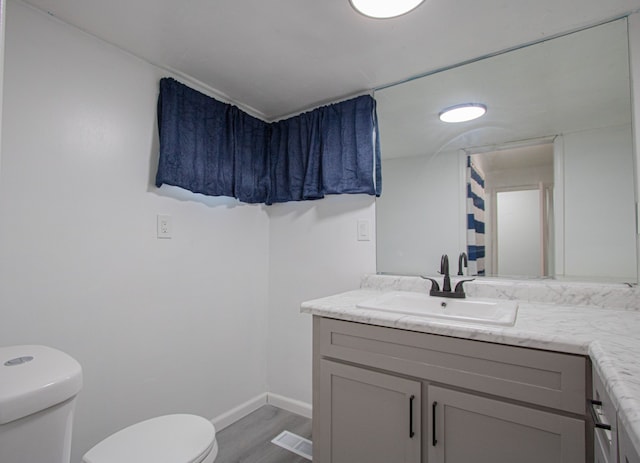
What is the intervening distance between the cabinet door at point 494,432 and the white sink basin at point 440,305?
31 centimetres

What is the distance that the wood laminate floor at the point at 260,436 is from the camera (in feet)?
5.82

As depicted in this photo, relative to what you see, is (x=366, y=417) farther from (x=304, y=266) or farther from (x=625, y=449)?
(x=304, y=266)

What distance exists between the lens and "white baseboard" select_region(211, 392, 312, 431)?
6.79 ft

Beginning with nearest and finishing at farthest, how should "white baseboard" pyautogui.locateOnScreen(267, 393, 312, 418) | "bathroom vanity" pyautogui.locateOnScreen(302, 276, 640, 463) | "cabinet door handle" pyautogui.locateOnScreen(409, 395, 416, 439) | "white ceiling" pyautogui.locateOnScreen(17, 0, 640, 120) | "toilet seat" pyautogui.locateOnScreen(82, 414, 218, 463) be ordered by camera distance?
"bathroom vanity" pyautogui.locateOnScreen(302, 276, 640, 463), "toilet seat" pyautogui.locateOnScreen(82, 414, 218, 463), "cabinet door handle" pyautogui.locateOnScreen(409, 395, 416, 439), "white ceiling" pyautogui.locateOnScreen(17, 0, 640, 120), "white baseboard" pyautogui.locateOnScreen(267, 393, 312, 418)

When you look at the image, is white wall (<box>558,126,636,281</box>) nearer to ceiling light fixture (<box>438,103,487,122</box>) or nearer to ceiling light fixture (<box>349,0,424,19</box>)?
ceiling light fixture (<box>438,103,487,122</box>)

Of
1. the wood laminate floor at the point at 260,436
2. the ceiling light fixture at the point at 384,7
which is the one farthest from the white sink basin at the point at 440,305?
the ceiling light fixture at the point at 384,7

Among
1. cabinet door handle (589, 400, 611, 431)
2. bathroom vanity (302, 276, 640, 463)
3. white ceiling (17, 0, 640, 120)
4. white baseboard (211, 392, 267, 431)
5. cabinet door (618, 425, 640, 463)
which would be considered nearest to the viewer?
cabinet door (618, 425, 640, 463)

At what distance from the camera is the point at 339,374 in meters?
1.41

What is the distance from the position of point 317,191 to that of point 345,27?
956 mm

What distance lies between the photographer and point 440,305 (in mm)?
1660

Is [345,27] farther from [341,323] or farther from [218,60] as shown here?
[341,323]

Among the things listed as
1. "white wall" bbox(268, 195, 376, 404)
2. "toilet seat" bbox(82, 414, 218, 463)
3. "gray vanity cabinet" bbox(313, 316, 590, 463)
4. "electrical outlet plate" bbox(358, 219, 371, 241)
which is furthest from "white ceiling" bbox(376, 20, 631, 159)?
"toilet seat" bbox(82, 414, 218, 463)

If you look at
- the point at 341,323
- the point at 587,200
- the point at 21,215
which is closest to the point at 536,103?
the point at 587,200

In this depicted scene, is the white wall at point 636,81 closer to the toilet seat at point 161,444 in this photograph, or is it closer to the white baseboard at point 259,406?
the toilet seat at point 161,444
